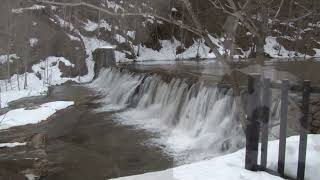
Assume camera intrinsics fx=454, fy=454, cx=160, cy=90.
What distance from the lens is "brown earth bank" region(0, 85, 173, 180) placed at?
8.49 metres

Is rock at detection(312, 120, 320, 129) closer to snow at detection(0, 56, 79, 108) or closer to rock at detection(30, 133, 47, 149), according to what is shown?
rock at detection(30, 133, 47, 149)

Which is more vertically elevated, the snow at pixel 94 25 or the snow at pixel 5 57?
the snow at pixel 94 25

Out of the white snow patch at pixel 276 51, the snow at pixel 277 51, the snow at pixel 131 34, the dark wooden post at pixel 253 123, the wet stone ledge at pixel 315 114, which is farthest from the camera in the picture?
the snow at pixel 131 34

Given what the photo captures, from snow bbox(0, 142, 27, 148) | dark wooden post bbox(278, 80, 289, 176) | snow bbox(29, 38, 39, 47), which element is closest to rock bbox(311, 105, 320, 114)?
dark wooden post bbox(278, 80, 289, 176)

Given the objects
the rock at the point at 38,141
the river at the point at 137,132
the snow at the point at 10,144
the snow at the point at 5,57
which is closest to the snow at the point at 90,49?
the snow at the point at 5,57

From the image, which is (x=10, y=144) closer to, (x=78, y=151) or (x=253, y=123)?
(x=78, y=151)

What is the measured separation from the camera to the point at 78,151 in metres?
10.0

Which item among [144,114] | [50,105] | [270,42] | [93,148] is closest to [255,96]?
[93,148]

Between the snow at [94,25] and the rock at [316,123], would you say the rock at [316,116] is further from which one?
the snow at [94,25]

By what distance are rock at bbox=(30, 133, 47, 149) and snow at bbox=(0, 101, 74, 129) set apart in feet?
6.03

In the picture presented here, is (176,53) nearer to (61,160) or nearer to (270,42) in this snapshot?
(270,42)

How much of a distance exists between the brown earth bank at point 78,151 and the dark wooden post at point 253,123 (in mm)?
4231

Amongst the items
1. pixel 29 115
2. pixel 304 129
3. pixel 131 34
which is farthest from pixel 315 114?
pixel 131 34

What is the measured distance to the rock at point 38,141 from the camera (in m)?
10.3
